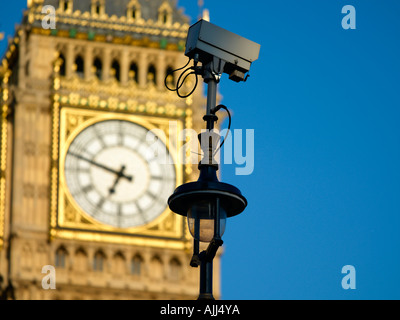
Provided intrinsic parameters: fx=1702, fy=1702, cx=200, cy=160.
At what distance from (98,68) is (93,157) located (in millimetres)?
3431

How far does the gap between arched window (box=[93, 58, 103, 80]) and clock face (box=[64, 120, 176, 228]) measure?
1929 mm

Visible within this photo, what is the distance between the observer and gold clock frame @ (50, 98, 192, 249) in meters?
50.2

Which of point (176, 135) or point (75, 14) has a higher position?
point (75, 14)

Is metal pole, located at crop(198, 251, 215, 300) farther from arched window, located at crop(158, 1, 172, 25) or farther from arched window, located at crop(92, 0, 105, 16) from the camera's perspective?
arched window, located at crop(158, 1, 172, 25)

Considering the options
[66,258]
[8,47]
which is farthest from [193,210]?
[8,47]

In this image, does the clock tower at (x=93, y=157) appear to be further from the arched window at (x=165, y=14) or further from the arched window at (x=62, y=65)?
the arched window at (x=165, y=14)

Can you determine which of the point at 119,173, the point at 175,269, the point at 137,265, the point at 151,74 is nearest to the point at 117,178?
the point at 119,173

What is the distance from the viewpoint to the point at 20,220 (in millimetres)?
50219

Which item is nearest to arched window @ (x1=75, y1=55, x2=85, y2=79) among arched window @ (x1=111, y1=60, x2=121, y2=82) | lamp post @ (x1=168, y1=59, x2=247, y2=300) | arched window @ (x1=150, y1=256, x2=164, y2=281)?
arched window @ (x1=111, y1=60, x2=121, y2=82)

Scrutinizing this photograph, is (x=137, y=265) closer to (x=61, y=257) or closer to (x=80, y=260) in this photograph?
(x=80, y=260)

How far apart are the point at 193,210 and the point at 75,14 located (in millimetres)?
32325

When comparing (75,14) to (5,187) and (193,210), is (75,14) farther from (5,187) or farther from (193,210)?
(193,210)
